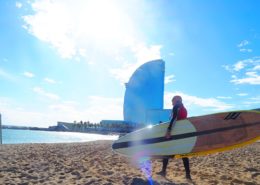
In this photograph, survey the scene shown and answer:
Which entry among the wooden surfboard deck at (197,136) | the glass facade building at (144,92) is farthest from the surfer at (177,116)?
the glass facade building at (144,92)

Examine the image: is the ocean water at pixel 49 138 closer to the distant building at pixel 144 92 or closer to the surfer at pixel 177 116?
the distant building at pixel 144 92

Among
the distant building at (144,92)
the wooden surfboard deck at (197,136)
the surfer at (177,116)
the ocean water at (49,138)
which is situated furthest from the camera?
the ocean water at (49,138)

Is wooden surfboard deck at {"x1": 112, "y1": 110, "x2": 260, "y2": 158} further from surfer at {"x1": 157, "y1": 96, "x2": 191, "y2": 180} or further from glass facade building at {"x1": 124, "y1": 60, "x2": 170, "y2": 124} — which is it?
glass facade building at {"x1": 124, "y1": 60, "x2": 170, "y2": 124}

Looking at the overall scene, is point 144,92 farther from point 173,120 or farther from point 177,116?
point 173,120

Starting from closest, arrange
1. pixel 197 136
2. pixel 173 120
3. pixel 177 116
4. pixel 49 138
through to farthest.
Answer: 1. pixel 173 120
2. pixel 177 116
3. pixel 197 136
4. pixel 49 138

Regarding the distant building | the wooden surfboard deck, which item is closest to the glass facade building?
the distant building

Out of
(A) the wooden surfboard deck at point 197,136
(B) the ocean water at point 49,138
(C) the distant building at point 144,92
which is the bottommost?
(B) the ocean water at point 49,138

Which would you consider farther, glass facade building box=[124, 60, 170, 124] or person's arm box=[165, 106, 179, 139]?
glass facade building box=[124, 60, 170, 124]

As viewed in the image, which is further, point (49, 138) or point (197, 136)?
point (49, 138)

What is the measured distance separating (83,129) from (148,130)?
51554mm

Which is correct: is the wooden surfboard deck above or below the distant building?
below

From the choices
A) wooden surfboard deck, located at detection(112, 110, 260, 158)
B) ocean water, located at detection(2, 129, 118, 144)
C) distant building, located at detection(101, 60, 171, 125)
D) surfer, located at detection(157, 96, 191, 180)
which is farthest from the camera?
ocean water, located at detection(2, 129, 118, 144)

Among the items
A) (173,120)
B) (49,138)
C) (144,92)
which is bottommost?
(49,138)

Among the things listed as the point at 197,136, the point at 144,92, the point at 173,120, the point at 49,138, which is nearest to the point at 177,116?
the point at 173,120
